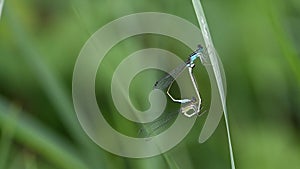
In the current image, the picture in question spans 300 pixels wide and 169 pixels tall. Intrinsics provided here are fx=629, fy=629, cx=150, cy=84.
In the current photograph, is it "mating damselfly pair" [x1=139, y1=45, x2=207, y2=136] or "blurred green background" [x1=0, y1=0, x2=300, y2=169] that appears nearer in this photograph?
"mating damselfly pair" [x1=139, y1=45, x2=207, y2=136]

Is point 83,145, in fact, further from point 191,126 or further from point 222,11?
point 222,11

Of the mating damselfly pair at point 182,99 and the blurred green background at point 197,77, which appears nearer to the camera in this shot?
the mating damselfly pair at point 182,99

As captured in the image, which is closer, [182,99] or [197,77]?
[182,99]

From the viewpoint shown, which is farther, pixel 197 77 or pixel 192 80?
pixel 197 77
